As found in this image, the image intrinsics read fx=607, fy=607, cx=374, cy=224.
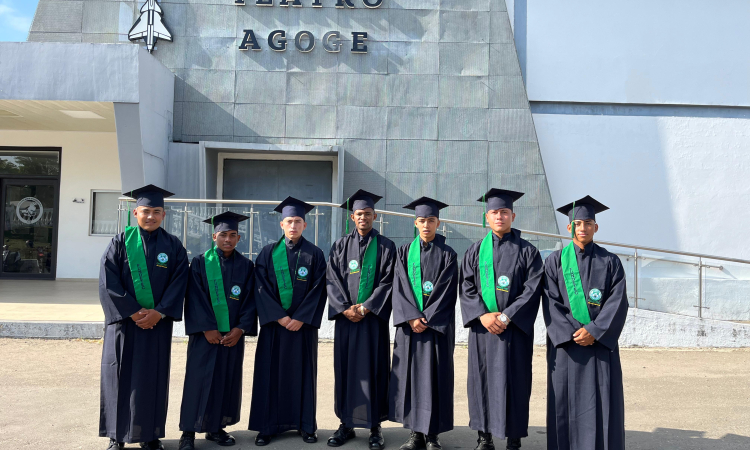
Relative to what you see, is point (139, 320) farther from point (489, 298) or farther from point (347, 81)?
point (347, 81)

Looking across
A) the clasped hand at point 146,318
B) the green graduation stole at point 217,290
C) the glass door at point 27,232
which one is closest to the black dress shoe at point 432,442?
the green graduation stole at point 217,290

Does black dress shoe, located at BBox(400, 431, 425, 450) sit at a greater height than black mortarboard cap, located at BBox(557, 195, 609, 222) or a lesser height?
lesser

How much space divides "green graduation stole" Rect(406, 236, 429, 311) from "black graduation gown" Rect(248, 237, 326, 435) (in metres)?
0.80

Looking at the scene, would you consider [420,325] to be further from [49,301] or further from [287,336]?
[49,301]

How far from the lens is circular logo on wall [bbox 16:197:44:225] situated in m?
13.8

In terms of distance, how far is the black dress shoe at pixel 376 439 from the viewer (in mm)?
4871

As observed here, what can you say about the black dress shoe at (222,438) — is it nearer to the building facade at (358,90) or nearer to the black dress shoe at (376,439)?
the black dress shoe at (376,439)

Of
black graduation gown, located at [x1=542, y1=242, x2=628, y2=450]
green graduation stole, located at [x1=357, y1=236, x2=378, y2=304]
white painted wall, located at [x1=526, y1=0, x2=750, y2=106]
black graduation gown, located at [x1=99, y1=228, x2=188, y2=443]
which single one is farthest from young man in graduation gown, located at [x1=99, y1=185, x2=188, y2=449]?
white painted wall, located at [x1=526, y1=0, x2=750, y2=106]

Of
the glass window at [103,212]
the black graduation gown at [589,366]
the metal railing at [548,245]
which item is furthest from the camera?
the glass window at [103,212]

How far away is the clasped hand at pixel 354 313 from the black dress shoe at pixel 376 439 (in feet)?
2.98

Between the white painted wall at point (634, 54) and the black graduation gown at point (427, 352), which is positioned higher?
the white painted wall at point (634, 54)

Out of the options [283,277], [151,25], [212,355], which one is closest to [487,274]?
[283,277]

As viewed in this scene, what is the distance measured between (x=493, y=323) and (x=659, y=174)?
35.2ft

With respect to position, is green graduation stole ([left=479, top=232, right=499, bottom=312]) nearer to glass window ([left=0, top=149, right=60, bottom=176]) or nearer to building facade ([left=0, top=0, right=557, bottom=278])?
building facade ([left=0, top=0, right=557, bottom=278])
